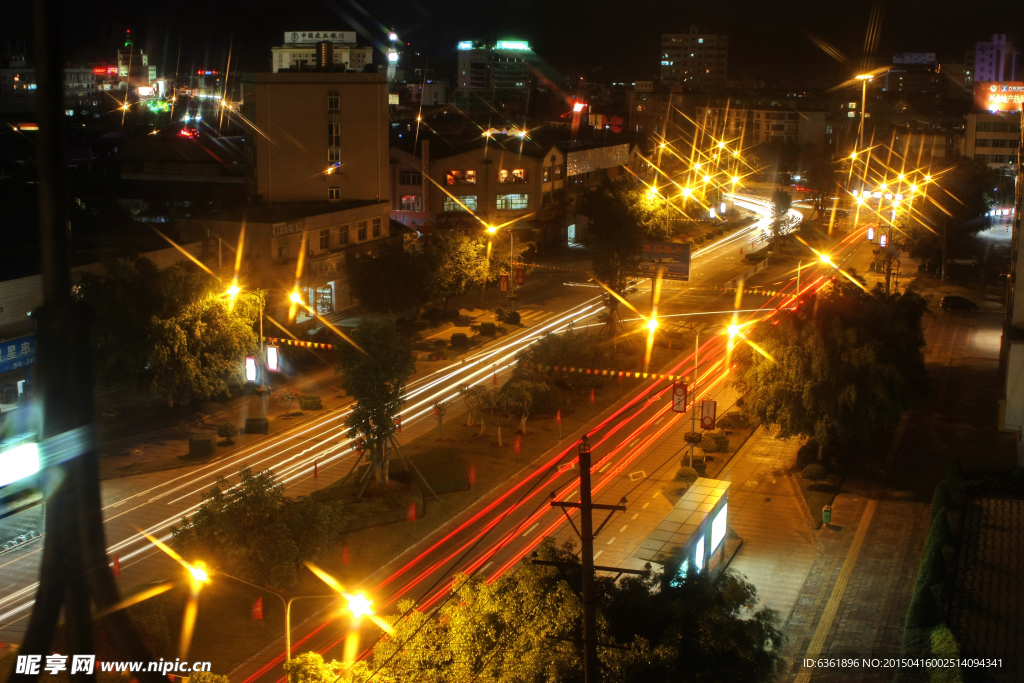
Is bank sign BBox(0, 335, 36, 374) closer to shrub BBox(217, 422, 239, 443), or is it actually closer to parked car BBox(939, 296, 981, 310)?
shrub BBox(217, 422, 239, 443)

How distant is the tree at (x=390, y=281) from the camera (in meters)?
38.0

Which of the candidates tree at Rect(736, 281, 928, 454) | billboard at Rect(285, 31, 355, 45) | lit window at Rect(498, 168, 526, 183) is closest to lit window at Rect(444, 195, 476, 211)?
lit window at Rect(498, 168, 526, 183)

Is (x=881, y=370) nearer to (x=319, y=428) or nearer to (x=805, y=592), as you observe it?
(x=805, y=592)

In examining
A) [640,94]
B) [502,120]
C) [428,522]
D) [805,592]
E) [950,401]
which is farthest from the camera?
[640,94]

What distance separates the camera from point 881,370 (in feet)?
75.5

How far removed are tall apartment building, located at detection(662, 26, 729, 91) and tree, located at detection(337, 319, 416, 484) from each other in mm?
177668

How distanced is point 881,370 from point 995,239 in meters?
50.0

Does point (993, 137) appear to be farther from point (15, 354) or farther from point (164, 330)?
point (15, 354)

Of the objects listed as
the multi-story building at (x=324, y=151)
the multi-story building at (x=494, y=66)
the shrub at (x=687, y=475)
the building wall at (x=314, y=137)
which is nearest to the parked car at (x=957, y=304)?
the multi-story building at (x=324, y=151)

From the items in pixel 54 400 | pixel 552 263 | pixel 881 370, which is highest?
pixel 54 400

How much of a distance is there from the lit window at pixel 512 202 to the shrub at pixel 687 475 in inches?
1316

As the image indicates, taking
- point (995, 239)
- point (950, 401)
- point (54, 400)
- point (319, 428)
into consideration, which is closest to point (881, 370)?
point (950, 401)

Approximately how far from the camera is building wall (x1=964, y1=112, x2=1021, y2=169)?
271ft

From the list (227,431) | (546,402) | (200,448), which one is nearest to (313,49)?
(546,402)
